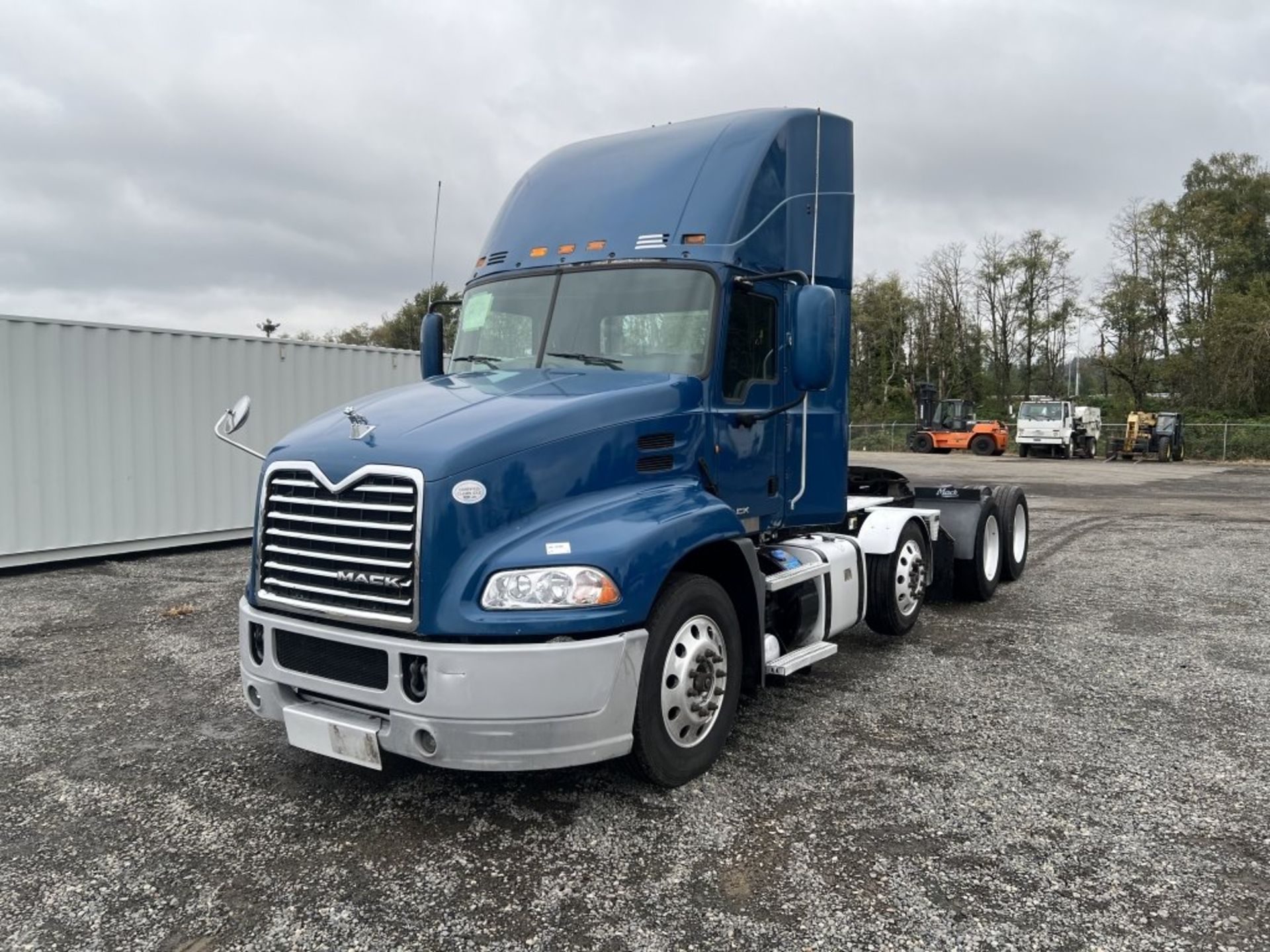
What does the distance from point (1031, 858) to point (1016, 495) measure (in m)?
6.31

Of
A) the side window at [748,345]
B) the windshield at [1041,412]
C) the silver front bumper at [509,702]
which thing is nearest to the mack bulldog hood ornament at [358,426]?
the silver front bumper at [509,702]

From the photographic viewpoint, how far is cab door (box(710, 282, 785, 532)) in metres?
4.83

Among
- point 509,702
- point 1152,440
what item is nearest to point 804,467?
point 509,702

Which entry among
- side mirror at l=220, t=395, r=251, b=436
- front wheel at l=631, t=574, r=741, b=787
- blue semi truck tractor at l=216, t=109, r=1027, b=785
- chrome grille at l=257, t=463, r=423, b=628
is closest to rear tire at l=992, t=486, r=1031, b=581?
blue semi truck tractor at l=216, t=109, r=1027, b=785

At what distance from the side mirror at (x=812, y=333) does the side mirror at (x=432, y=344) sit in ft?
8.17

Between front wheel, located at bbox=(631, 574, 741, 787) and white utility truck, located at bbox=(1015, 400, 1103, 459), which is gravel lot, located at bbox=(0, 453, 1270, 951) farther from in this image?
white utility truck, located at bbox=(1015, 400, 1103, 459)

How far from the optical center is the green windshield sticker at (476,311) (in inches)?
214

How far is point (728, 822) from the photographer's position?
3.91m

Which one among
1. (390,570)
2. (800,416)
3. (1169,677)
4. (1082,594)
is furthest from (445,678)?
(1082,594)

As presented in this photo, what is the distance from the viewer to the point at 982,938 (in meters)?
3.05

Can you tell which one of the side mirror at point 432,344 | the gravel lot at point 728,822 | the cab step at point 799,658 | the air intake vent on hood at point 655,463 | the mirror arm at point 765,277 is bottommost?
the gravel lot at point 728,822

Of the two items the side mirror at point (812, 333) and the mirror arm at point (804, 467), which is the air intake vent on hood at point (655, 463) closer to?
the side mirror at point (812, 333)

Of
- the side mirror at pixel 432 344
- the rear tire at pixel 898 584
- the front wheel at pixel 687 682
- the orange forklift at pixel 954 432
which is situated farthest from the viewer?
the orange forklift at pixel 954 432

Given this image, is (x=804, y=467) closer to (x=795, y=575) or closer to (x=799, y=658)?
(x=795, y=575)
